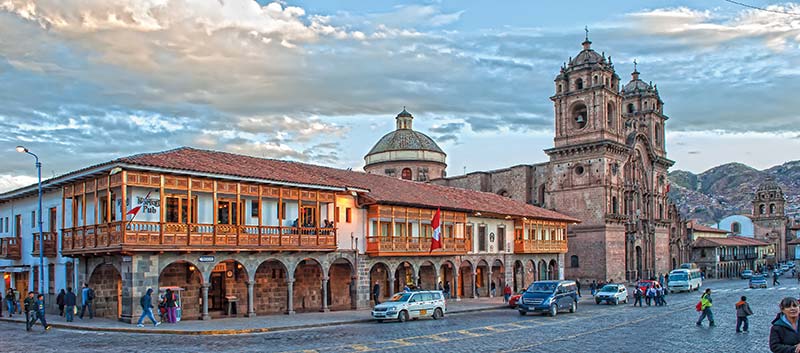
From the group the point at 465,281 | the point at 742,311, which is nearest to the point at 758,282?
the point at 465,281

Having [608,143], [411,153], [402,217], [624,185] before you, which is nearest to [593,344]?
[402,217]

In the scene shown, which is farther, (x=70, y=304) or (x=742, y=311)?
(x=70, y=304)

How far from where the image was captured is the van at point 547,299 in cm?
3183

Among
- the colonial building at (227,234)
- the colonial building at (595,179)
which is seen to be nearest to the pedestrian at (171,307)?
the colonial building at (227,234)

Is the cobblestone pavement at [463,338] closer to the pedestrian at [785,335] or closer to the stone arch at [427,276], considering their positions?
the stone arch at [427,276]

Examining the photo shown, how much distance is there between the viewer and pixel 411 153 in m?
71.2

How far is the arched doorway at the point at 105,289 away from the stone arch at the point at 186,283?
1.98 metres

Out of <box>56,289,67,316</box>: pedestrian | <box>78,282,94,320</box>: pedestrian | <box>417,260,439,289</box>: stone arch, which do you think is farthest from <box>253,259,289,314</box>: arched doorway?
<box>417,260,439,289</box>: stone arch

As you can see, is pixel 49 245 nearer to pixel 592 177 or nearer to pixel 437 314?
pixel 437 314

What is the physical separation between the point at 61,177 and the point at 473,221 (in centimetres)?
2423

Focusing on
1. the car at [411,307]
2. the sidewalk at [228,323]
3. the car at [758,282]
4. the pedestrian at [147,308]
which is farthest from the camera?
the car at [758,282]

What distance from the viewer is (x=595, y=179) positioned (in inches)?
2411

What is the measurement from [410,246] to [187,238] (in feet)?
45.3

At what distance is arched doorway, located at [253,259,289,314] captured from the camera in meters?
33.5
